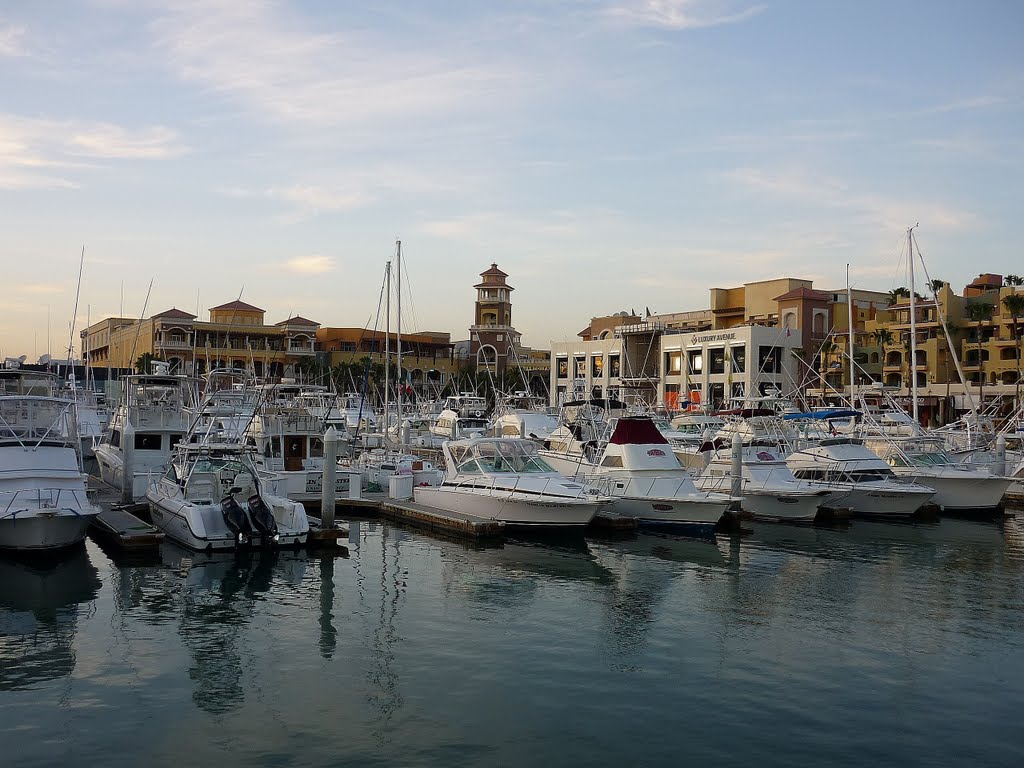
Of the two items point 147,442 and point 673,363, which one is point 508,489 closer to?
point 147,442

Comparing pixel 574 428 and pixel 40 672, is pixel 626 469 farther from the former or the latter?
pixel 40 672

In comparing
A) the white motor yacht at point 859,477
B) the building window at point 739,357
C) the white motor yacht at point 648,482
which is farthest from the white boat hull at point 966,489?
the building window at point 739,357

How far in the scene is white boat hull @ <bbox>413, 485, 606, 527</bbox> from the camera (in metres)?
25.9

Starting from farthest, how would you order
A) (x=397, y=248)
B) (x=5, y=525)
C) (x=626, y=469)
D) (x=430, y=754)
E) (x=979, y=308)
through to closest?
(x=979, y=308)
(x=397, y=248)
(x=626, y=469)
(x=5, y=525)
(x=430, y=754)

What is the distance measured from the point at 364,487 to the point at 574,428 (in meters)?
8.35

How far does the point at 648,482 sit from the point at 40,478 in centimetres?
1734

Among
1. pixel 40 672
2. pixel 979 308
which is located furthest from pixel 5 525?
pixel 979 308

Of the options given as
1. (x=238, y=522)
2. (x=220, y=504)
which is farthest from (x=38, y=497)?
(x=238, y=522)

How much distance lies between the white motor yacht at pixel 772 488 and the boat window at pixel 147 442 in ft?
62.5

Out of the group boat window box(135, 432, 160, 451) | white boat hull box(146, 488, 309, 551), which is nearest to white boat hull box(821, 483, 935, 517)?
white boat hull box(146, 488, 309, 551)

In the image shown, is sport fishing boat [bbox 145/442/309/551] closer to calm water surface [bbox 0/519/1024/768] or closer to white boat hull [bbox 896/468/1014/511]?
calm water surface [bbox 0/519/1024/768]

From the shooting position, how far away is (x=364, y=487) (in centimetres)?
3419

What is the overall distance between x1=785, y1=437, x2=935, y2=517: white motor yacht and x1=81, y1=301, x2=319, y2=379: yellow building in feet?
221

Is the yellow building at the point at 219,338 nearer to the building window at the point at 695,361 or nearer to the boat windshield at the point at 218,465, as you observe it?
the building window at the point at 695,361
